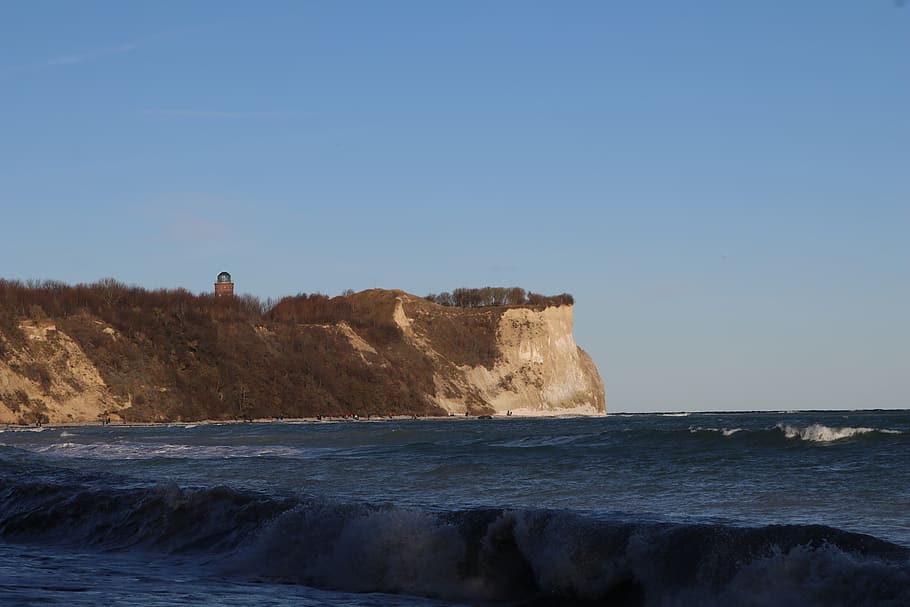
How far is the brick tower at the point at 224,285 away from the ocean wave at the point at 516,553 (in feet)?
422

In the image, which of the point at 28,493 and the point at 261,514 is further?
the point at 28,493

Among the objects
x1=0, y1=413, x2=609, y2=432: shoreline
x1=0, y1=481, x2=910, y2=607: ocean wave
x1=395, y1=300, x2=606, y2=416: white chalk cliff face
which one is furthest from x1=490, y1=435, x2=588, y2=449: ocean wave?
x1=395, y1=300, x2=606, y2=416: white chalk cliff face

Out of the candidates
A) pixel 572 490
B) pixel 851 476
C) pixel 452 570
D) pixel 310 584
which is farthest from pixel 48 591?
pixel 851 476

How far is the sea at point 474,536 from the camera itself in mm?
8969

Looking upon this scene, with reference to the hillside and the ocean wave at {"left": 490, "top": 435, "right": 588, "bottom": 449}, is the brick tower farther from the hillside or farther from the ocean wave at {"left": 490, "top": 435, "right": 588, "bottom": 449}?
the ocean wave at {"left": 490, "top": 435, "right": 588, "bottom": 449}

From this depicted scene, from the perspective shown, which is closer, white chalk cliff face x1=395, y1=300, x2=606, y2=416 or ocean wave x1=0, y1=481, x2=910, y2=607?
ocean wave x1=0, y1=481, x2=910, y2=607

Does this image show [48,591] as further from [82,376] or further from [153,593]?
[82,376]

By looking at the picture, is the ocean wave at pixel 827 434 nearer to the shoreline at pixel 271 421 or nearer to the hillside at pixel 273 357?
the shoreline at pixel 271 421

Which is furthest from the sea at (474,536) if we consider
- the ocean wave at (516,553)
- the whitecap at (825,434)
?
the whitecap at (825,434)

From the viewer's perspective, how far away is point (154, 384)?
3999 inches

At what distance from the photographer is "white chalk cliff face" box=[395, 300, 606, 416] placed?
128 m

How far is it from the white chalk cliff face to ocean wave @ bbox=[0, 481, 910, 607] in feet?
367

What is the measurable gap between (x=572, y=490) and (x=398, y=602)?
9.23 m

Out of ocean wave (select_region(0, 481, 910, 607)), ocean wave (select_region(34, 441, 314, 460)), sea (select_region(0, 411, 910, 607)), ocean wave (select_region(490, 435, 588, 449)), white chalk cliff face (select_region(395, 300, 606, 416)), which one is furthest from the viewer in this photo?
white chalk cliff face (select_region(395, 300, 606, 416))
